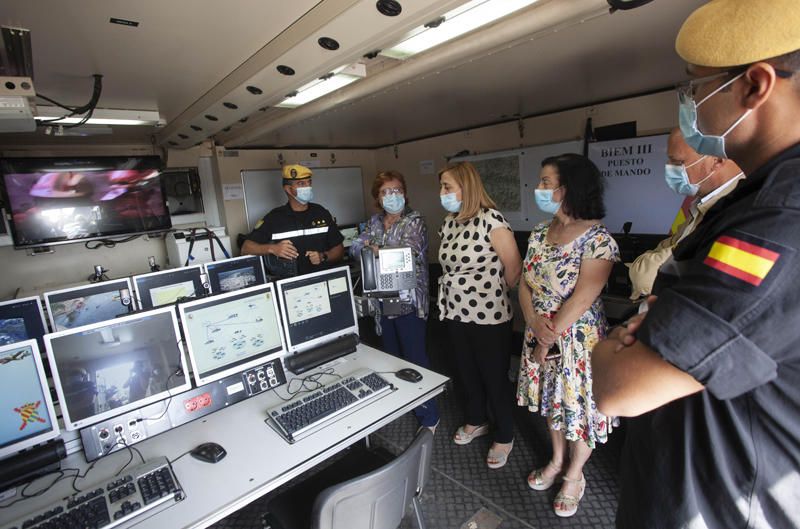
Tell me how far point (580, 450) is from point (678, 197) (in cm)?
204

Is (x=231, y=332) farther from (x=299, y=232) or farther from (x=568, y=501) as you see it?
(x=568, y=501)

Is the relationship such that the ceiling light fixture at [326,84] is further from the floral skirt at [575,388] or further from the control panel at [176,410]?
the floral skirt at [575,388]

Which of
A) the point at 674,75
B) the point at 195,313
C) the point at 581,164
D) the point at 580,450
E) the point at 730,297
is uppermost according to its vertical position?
the point at 674,75

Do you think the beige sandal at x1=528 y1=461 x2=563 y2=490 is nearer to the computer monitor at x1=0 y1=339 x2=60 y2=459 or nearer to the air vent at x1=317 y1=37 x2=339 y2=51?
the computer monitor at x1=0 y1=339 x2=60 y2=459

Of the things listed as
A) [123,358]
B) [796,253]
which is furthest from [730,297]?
[123,358]

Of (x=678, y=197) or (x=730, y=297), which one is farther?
(x=678, y=197)

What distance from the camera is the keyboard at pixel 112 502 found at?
3.59 ft

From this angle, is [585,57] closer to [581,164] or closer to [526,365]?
[581,164]

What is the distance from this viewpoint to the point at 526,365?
6.45ft

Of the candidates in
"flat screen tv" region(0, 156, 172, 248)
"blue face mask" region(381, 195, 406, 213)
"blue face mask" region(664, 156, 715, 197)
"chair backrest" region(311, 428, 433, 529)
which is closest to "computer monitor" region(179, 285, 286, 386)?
"chair backrest" region(311, 428, 433, 529)

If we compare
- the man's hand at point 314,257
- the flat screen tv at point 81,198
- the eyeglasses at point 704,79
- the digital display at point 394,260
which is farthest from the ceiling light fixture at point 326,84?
the flat screen tv at point 81,198

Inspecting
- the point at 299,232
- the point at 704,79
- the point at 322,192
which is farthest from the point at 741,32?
the point at 322,192

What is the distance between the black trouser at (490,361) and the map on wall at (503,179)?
6.85ft

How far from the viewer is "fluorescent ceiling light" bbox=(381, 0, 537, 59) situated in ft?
4.19
